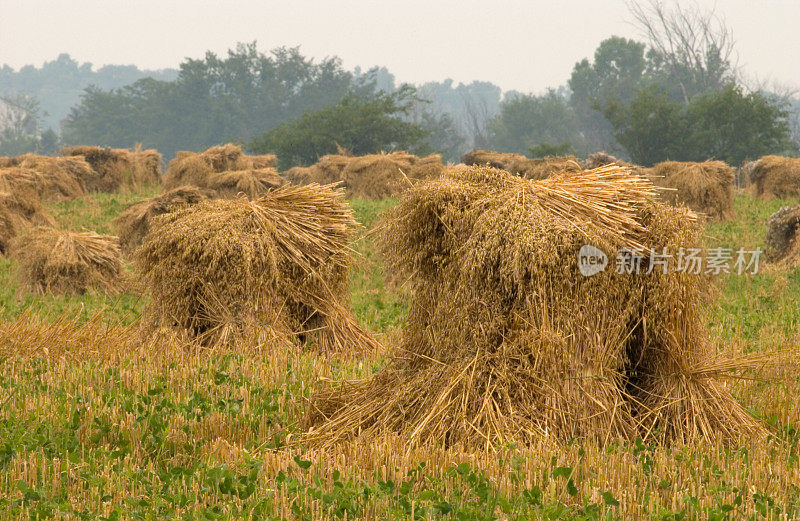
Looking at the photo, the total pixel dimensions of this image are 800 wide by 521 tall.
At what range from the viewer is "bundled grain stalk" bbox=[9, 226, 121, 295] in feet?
48.2

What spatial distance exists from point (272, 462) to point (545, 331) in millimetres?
2084

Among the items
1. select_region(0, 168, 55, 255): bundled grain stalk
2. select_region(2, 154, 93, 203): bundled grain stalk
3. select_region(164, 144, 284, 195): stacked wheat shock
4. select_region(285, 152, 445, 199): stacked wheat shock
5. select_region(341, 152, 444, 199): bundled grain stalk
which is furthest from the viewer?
select_region(341, 152, 444, 199): bundled grain stalk

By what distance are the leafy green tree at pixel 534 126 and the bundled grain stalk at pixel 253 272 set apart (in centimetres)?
6773

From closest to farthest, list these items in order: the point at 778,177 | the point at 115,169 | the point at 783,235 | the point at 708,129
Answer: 1. the point at 783,235
2. the point at 778,177
3. the point at 115,169
4. the point at 708,129

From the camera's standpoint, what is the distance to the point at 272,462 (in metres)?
→ 5.35

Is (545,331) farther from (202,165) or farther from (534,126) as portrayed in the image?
(534,126)

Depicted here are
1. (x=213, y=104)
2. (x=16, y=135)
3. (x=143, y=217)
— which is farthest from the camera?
(x=16, y=135)

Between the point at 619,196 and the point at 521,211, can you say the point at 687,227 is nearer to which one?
the point at 619,196

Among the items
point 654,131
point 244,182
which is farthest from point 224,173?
point 654,131

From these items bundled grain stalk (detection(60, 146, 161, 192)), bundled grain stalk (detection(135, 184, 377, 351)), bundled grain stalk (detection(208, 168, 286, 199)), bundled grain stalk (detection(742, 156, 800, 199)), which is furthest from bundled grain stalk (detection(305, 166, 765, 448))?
bundled grain stalk (detection(60, 146, 161, 192))

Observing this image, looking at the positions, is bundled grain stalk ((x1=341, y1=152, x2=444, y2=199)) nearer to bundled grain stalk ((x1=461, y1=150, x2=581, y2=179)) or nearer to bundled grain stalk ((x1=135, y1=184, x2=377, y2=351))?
bundled grain stalk ((x1=461, y1=150, x2=581, y2=179))

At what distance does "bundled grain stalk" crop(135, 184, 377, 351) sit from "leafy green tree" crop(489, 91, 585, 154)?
6773cm

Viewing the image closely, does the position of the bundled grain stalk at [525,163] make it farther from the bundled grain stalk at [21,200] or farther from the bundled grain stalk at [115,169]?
the bundled grain stalk at [115,169]

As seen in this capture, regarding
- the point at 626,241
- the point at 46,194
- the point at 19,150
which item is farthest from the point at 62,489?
the point at 19,150
